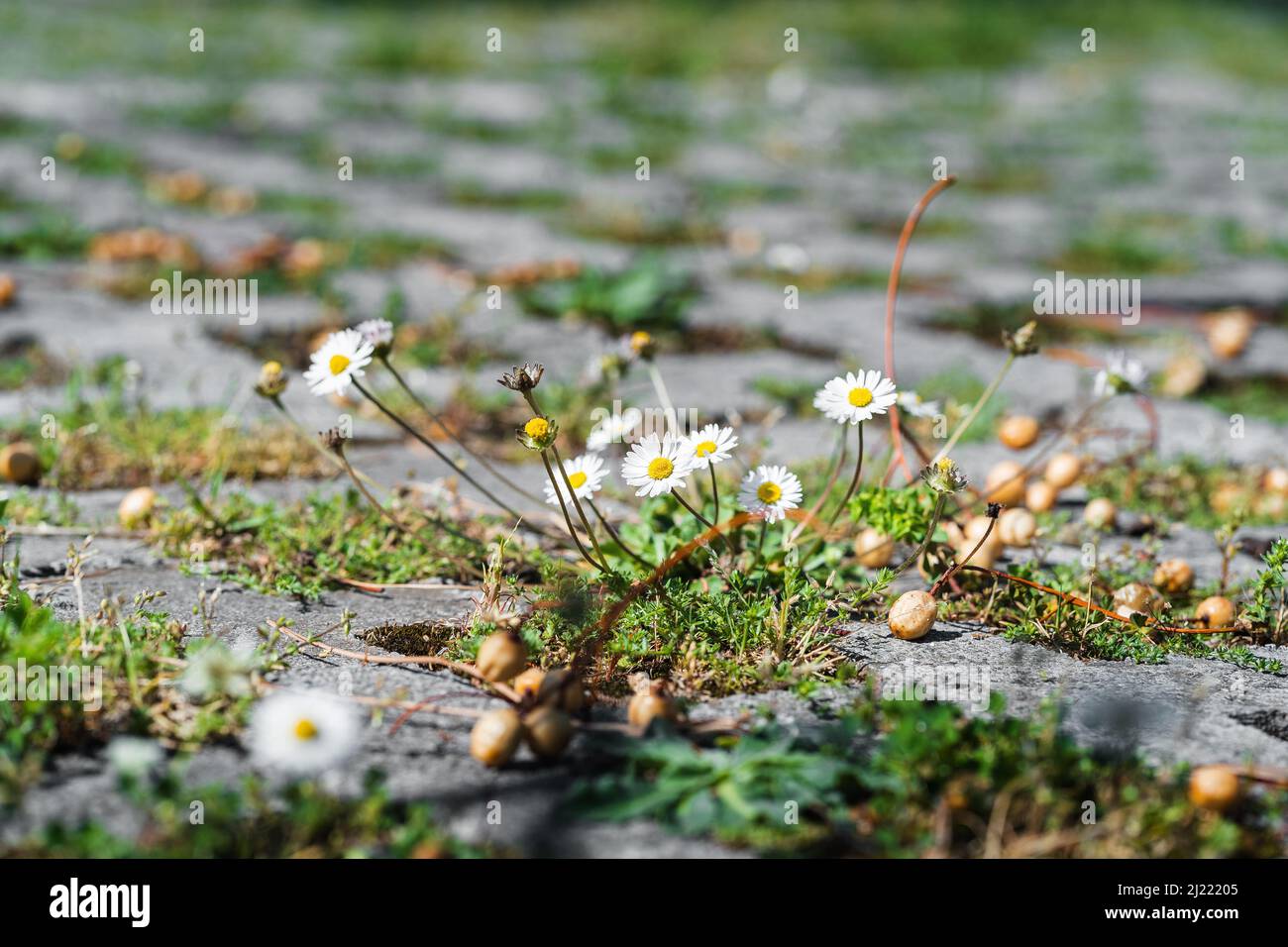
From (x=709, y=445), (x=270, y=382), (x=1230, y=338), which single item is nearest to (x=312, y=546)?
(x=270, y=382)

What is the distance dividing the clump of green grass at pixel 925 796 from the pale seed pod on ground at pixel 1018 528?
29.5 inches

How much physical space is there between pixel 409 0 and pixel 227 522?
1131 centimetres

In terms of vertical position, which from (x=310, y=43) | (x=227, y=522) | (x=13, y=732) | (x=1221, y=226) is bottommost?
(x=13, y=732)

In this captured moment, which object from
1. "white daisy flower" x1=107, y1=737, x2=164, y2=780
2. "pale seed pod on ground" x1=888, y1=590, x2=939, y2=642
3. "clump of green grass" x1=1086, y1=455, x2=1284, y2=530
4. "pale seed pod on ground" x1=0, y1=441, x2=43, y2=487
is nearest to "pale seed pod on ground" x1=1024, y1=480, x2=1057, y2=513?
"clump of green grass" x1=1086, y1=455, x2=1284, y2=530

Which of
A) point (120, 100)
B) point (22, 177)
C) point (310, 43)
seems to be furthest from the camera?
point (310, 43)

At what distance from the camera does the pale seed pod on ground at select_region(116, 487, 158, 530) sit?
2326mm

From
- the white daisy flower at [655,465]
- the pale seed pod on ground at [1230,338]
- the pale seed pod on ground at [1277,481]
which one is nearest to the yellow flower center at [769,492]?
the white daisy flower at [655,465]

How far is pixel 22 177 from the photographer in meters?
5.19

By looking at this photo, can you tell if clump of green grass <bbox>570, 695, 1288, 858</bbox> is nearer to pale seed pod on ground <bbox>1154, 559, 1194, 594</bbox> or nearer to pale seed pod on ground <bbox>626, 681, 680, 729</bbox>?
pale seed pod on ground <bbox>626, 681, 680, 729</bbox>

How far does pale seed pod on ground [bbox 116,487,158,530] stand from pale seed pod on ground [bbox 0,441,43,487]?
0.37 meters

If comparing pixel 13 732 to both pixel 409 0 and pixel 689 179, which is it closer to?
pixel 689 179
